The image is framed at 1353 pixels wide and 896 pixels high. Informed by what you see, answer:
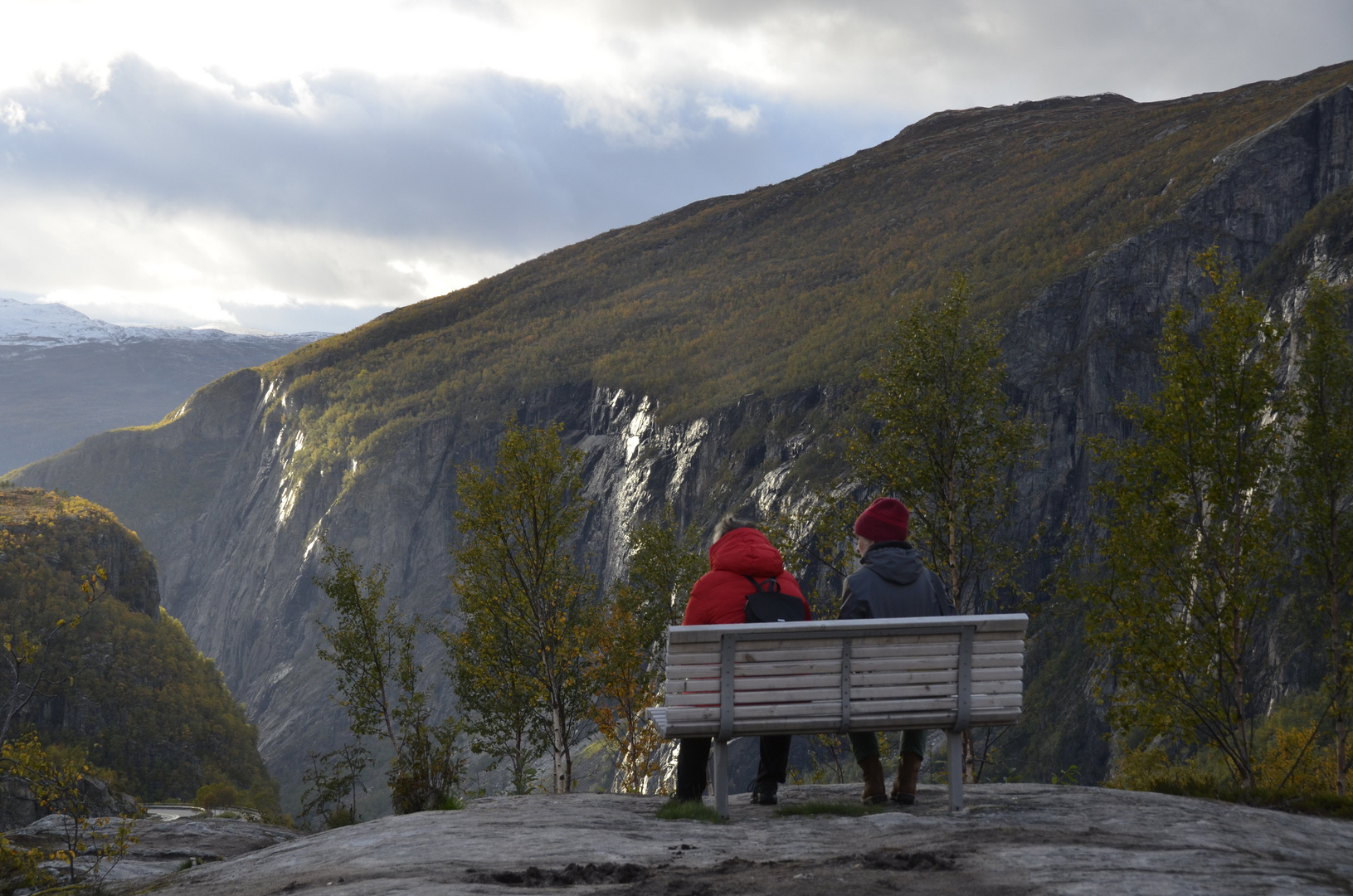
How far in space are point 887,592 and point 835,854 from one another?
92.4 inches

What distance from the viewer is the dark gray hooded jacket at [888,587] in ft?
23.8

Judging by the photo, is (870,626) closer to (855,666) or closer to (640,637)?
(855,666)

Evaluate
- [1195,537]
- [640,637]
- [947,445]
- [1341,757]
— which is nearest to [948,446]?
[947,445]

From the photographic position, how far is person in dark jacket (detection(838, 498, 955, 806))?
23.9 ft

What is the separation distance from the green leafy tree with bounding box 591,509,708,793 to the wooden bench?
66.0ft

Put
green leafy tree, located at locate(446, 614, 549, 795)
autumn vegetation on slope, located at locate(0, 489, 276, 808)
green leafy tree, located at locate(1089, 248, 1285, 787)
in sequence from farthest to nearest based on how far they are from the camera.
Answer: autumn vegetation on slope, located at locate(0, 489, 276, 808)
green leafy tree, located at locate(446, 614, 549, 795)
green leafy tree, located at locate(1089, 248, 1285, 787)

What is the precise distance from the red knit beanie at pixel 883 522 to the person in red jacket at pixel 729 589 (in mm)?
694

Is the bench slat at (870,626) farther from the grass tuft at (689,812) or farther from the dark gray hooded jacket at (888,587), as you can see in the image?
the grass tuft at (689,812)

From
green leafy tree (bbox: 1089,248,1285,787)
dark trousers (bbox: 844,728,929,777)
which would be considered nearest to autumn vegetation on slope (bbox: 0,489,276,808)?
green leafy tree (bbox: 1089,248,1285,787)

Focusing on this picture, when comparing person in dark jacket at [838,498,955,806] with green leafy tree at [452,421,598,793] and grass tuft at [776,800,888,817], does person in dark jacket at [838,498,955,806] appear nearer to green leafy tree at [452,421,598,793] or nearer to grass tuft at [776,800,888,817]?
grass tuft at [776,800,888,817]

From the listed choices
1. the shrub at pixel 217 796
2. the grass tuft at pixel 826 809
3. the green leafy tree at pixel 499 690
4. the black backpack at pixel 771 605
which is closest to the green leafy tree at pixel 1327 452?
the grass tuft at pixel 826 809

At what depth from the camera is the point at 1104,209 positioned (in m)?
113

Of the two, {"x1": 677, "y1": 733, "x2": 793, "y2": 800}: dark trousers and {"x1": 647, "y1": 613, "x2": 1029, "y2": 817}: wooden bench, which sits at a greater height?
{"x1": 647, "y1": 613, "x2": 1029, "y2": 817}: wooden bench

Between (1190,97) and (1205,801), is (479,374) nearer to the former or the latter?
(1190,97)
